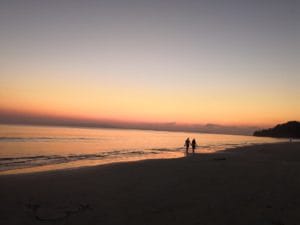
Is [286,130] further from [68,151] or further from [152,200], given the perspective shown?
[152,200]

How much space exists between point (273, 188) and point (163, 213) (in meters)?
6.00

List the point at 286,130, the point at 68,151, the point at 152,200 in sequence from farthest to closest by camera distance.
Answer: the point at 286,130 < the point at 68,151 < the point at 152,200

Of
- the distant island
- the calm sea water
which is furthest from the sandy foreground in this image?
the distant island

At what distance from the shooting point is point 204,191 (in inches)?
414

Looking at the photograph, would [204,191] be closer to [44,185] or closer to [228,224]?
[228,224]

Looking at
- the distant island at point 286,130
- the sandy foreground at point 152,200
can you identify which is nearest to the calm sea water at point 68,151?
the sandy foreground at point 152,200

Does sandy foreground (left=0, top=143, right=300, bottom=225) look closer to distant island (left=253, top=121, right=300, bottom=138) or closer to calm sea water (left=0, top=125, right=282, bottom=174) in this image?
calm sea water (left=0, top=125, right=282, bottom=174)

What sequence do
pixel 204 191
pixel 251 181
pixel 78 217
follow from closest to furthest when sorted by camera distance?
1. pixel 78 217
2. pixel 204 191
3. pixel 251 181

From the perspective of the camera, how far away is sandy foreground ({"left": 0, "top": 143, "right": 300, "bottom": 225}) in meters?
7.41

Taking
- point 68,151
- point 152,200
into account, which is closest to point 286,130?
point 68,151

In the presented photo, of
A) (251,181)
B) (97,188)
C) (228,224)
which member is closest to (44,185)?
(97,188)

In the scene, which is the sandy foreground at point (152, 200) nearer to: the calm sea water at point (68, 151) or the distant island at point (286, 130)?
the calm sea water at point (68, 151)

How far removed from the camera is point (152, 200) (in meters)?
9.24

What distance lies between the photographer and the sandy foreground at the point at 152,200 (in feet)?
24.3
